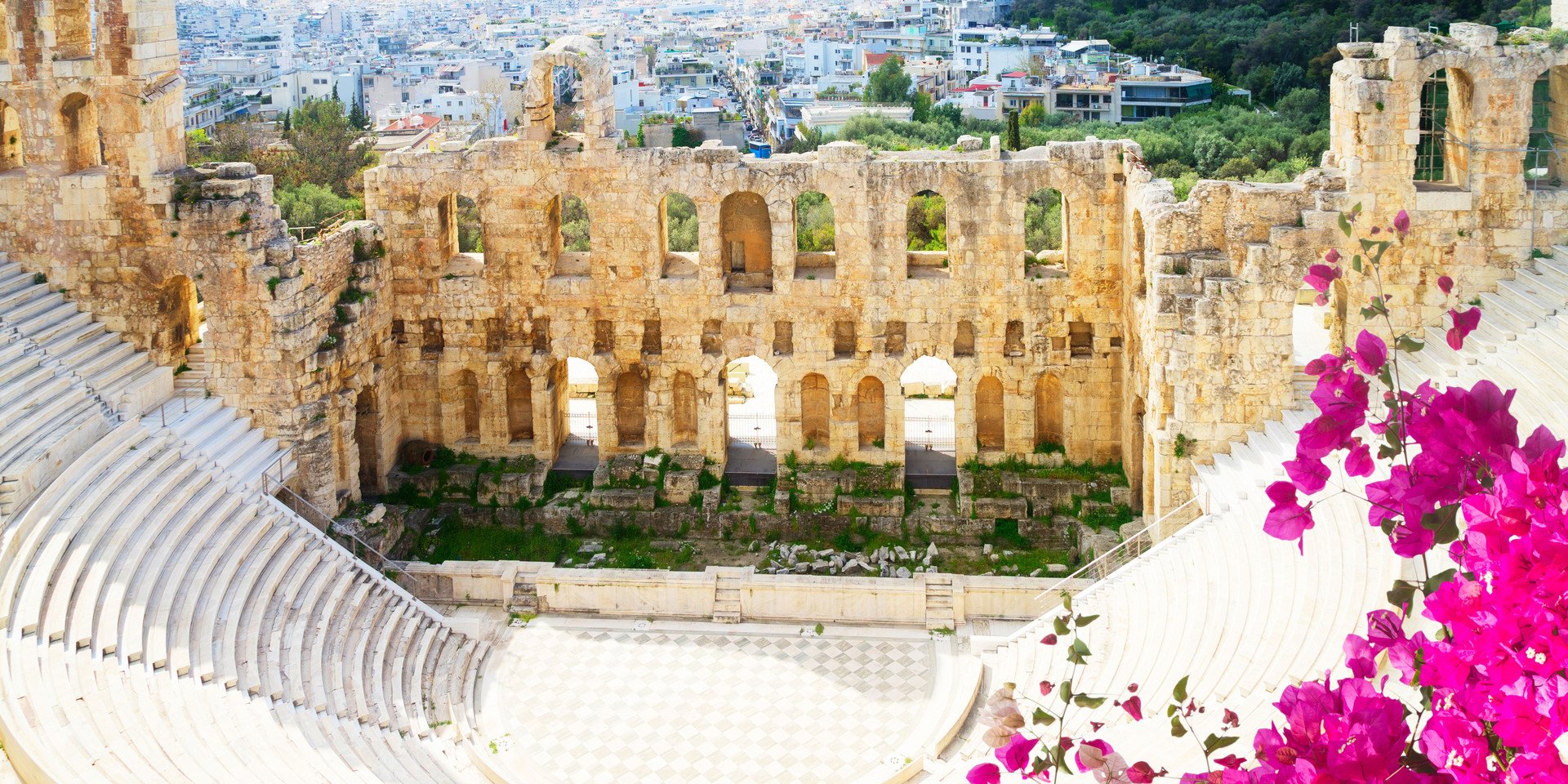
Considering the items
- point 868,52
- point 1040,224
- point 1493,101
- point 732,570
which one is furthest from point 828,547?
point 868,52

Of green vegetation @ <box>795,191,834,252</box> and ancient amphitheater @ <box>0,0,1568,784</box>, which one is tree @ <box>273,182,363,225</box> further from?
ancient amphitheater @ <box>0,0,1568,784</box>

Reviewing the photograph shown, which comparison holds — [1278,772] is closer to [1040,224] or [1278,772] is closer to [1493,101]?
[1493,101]

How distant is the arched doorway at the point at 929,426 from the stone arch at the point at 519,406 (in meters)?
7.47

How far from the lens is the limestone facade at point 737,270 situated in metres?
26.5

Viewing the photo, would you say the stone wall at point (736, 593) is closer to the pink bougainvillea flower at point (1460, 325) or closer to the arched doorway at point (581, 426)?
the arched doorway at point (581, 426)

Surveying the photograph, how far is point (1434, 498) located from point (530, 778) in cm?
1798

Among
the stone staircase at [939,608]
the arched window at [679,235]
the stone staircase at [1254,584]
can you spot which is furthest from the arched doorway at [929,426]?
the stone staircase at [1254,584]

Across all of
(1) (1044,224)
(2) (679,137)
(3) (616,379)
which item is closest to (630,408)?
(3) (616,379)

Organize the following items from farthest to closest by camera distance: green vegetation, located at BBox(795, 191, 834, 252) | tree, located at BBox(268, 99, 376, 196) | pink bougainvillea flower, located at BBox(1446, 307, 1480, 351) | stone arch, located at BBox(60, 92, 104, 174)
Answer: tree, located at BBox(268, 99, 376, 196) < green vegetation, located at BBox(795, 191, 834, 252) < stone arch, located at BBox(60, 92, 104, 174) < pink bougainvillea flower, located at BBox(1446, 307, 1480, 351)

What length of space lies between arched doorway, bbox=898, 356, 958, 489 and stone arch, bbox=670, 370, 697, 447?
163 inches

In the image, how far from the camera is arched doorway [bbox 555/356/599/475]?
106 feet

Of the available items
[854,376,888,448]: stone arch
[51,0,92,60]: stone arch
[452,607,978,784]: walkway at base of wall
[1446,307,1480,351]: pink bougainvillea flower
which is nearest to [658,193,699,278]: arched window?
[854,376,888,448]: stone arch

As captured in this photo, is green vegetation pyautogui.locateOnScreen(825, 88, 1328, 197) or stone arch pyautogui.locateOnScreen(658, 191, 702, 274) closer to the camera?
stone arch pyautogui.locateOnScreen(658, 191, 702, 274)

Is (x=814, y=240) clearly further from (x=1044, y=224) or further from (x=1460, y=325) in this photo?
(x=1460, y=325)
